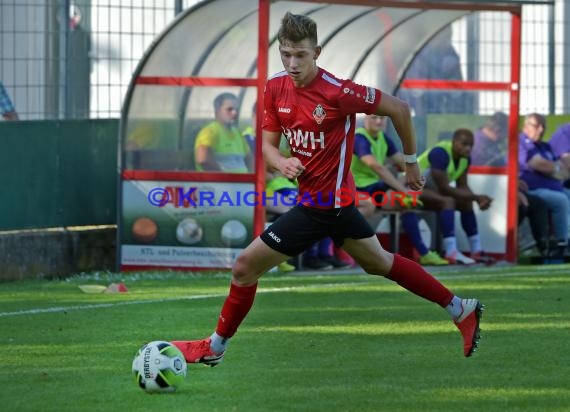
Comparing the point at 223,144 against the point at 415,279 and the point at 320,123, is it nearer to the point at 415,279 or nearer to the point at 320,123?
the point at 415,279

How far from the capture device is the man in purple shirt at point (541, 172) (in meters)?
17.8

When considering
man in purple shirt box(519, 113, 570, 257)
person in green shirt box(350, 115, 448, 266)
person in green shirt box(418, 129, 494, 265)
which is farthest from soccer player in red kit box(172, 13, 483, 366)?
man in purple shirt box(519, 113, 570, 257)

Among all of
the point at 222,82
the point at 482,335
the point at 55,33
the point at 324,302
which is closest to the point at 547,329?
the point at 482,335

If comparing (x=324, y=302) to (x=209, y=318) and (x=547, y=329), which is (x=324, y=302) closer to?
(x=209, y=318)

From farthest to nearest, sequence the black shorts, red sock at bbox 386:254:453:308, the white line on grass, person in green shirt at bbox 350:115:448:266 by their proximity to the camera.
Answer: person in green shirt at bbox 350:115:448:266 < the white line on grass < red sock at bbox 386:254:453:308 < the black shorts

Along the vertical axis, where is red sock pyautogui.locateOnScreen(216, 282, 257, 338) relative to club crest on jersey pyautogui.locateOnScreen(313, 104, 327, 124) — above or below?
below

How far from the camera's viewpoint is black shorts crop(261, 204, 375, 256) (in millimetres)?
8719

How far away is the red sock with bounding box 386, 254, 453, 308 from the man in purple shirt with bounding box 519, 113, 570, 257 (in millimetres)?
8793

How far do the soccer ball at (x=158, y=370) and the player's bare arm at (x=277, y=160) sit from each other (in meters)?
1.13

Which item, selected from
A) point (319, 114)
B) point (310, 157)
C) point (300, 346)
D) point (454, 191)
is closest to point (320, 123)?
point (319, 114)

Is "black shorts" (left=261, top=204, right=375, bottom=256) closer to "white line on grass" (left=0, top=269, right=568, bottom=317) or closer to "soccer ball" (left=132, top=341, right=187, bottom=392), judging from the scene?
"soccer ball" (left=132, top=341, right=187, bottom=392)

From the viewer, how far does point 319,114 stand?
862cm

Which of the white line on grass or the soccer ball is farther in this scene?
the white line on grass

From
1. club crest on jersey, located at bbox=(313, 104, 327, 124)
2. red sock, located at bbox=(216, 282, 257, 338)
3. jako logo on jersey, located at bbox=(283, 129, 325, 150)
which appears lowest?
red sock, located at bbox=(216, 282, 257, 338)
